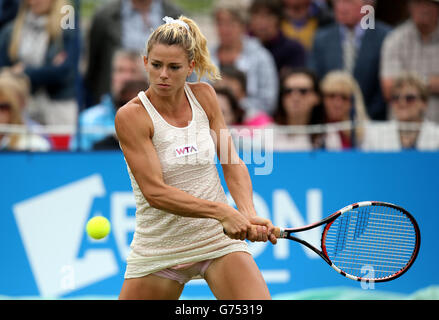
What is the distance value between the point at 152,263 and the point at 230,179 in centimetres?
67

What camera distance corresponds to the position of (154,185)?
3.80 meters

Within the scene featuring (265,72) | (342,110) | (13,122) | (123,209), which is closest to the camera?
(123,209)

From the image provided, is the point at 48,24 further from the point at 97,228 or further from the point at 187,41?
the point at 187,41

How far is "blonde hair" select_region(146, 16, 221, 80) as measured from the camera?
12.5 ft

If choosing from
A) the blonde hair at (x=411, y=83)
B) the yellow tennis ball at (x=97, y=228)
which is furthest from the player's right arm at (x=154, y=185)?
the blonde hair at (x=411, y=83)

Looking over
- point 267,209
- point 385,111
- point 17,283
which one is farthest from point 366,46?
point 17,283

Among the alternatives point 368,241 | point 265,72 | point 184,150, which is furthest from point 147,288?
point 265,72

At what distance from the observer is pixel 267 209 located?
6684 mm

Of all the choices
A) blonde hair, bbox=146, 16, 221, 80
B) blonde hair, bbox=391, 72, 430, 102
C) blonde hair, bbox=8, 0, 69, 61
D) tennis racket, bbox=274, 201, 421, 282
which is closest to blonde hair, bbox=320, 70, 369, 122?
blonde hair, bbox=391, 72, 430, 102

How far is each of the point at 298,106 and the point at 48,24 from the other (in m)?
2.61

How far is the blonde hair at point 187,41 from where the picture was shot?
3809 mm

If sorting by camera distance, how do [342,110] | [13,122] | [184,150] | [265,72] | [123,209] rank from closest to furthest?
1. [184,150]
2. [123,209]
3. [13,122]
4. [342,110]
5. [265,72]

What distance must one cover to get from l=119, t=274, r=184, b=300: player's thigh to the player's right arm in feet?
1.40

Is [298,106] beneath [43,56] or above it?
beneath
